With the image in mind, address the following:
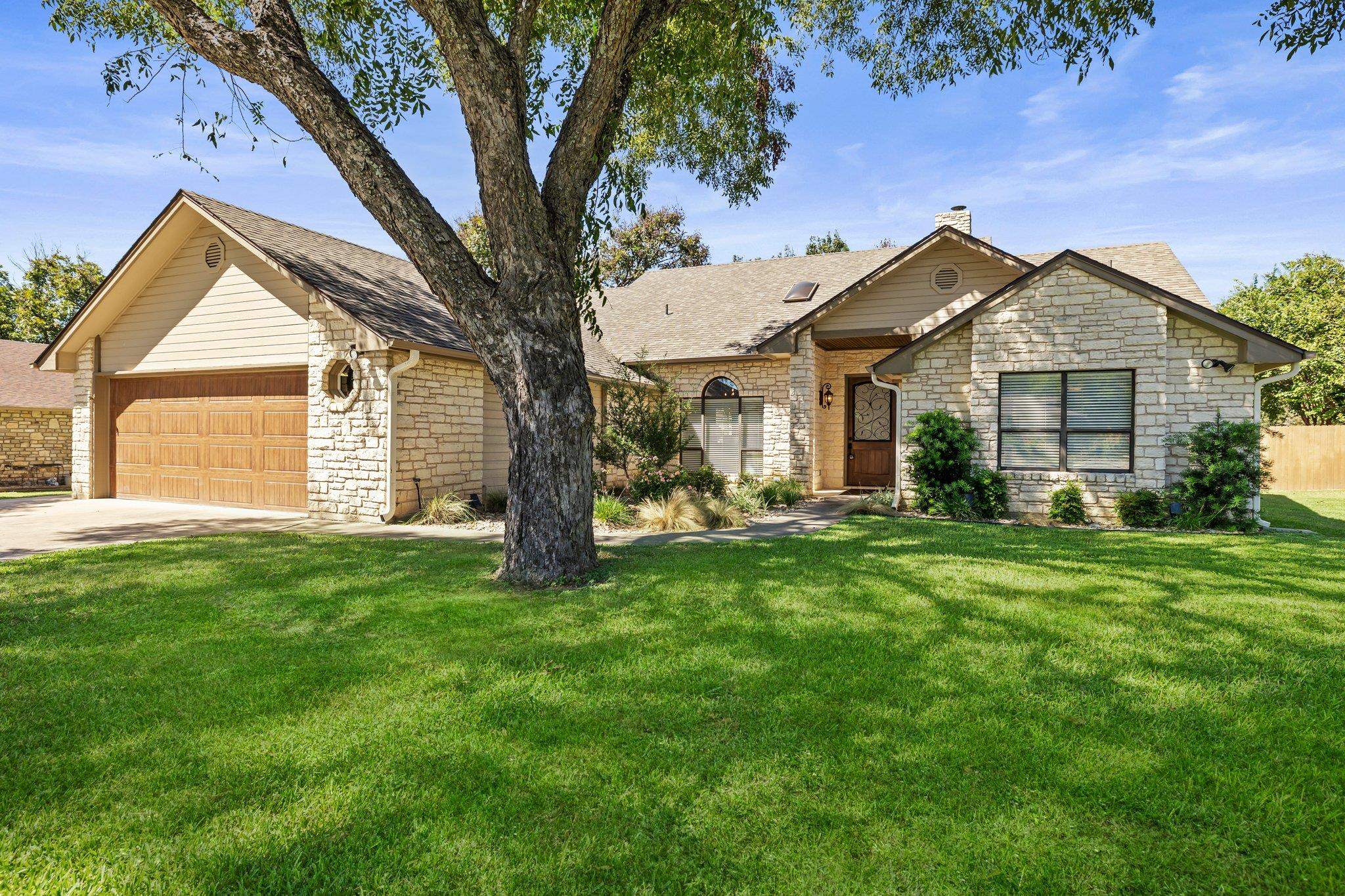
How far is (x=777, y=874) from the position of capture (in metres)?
2.18

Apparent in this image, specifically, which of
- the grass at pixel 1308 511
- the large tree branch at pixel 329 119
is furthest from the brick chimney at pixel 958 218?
the large tree branch at pixel 329 119

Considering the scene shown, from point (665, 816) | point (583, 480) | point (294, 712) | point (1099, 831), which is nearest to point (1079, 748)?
point (1099, 831)

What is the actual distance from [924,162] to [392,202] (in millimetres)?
13145

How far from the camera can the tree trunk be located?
618 centimetres

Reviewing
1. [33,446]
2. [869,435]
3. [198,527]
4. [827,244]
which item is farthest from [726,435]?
[827,244]

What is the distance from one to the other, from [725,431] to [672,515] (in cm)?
565

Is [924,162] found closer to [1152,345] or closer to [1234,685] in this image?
[1152,345]

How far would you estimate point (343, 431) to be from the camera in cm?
1086

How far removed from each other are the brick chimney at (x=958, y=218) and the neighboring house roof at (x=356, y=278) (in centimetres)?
782

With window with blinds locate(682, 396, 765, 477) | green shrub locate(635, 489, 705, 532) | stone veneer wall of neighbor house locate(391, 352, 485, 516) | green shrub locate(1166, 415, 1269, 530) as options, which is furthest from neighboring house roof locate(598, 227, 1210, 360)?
green shrub locate(635, 489, 705, 532)

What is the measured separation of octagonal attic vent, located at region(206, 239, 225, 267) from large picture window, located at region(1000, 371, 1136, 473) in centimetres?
1406

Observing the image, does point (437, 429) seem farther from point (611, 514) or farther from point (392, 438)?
point (611, 514)

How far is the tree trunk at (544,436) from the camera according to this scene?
6.18 meters

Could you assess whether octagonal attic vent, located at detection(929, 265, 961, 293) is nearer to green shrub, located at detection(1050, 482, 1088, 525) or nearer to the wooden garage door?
green shrub, located at detection(1050, 482, 1088, 525)
